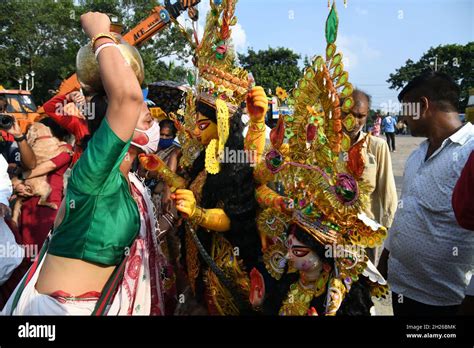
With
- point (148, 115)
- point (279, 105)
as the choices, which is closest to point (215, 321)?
point (148, 115)

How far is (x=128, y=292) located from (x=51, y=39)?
73.6ft

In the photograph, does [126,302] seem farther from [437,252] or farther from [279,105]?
[437,252]

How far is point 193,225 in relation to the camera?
2639mm

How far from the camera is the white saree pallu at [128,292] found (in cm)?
171

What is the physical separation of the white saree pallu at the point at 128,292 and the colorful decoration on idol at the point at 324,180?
0.66 meters

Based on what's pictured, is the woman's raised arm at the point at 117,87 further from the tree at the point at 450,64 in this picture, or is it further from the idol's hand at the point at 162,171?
the tree at the point at 450,64

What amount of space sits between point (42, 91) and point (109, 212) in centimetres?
2597

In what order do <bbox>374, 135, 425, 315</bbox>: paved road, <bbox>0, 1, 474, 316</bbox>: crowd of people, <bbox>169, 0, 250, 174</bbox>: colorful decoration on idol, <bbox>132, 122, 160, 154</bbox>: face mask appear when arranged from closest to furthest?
<bbox>0, 1, 474, 316</bbox>: crowd of people → <bbox>132, 122, 160, 154</bbox>: face mask → <bbox>169, 0, 250, 174</bbox>: colorful decoration on idol → <bbox>374, 135, 425, 315</bbox>: paved road

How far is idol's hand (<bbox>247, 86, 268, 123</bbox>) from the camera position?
248cm

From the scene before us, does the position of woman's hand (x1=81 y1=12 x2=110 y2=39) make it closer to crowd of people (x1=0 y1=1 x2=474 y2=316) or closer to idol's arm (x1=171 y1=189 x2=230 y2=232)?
crowd of people (x1=0 y1=1 x2=474 y2=316)

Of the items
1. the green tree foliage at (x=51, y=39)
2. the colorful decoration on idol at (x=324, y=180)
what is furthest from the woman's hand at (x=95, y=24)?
the green tree foliage at (x=51, y=39)

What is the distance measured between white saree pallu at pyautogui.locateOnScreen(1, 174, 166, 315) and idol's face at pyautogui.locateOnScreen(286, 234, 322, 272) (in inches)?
26.6

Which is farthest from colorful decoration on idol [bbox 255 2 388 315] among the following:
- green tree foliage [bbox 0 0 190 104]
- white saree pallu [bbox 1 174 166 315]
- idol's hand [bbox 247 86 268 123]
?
green tree foliage [bbox 0 0 190 104]

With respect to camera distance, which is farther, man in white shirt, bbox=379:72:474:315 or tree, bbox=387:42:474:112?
tree, bbox=387:42:474:112
